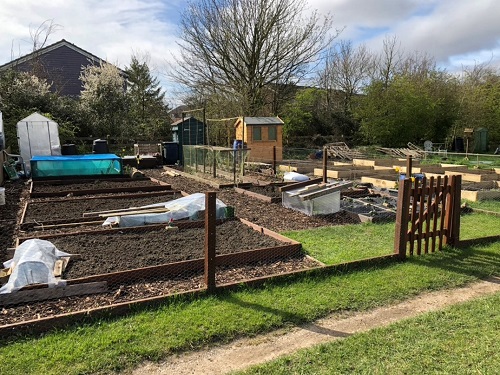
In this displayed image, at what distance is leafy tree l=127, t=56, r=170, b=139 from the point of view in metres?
24.9

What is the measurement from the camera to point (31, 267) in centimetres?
425

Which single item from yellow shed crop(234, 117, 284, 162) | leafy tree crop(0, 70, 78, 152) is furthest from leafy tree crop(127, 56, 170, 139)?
yellow shed crop(234, 117, 284, 162)

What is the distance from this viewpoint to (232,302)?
13.1ft

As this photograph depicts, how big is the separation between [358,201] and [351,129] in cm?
2152

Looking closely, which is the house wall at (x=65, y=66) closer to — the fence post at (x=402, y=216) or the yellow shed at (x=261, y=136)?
the yellow shed at (x=261, y=136)

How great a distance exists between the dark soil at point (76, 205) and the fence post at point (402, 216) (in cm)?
544

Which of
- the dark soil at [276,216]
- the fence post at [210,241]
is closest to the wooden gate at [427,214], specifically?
the dark soil at [276,216]

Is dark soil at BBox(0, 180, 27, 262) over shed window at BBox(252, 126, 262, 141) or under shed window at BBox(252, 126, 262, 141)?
under

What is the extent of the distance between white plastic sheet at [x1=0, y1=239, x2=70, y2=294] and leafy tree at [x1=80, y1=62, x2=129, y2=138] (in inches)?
700

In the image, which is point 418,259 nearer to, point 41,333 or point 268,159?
point 41,333

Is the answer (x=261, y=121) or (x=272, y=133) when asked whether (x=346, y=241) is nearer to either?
(x=261, y=121)

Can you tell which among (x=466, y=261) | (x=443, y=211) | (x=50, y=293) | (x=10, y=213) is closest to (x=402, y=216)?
(x=443, y=211)

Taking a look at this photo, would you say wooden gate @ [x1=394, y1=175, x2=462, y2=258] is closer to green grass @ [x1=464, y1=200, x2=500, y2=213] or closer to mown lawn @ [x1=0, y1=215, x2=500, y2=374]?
mown lawn @ [x1=0, y1=215, x2=500, y2=374]

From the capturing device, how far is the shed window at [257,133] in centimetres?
1803
